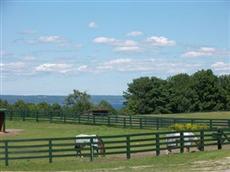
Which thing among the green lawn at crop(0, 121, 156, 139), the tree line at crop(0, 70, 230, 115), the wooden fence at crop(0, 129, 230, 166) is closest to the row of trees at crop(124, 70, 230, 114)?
the tree line at crop(0, 70, 230, 115)

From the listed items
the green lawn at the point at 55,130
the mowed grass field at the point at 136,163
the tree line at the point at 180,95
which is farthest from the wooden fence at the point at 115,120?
the tree line at the point at 180,95

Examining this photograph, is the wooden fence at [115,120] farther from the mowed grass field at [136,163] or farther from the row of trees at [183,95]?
the row of trees at [183,95]

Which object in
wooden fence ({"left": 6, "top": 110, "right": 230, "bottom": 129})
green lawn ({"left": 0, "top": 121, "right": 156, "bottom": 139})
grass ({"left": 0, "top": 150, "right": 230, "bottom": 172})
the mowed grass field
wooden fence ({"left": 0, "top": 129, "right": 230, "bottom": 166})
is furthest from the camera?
wooden fence ({"left": 6, "top": 110, "right": 230, "bottom": 129})

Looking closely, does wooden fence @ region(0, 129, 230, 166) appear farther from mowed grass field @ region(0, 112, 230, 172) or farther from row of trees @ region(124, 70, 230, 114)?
row of trees @ region(124, 70, 230, 114)

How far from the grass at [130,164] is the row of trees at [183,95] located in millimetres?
87790

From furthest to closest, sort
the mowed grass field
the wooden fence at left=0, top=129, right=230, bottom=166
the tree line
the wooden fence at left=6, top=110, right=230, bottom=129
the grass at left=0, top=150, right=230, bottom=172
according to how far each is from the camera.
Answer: the tree line
the wooden fence at left=6, top=110, right=230, bottom=129
the wooden fence at left=0, top=129, right=230, bottom=166
the grass at left=0, top=150, right=230, bottom=172
the mowed grass field

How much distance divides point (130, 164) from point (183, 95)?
Result: 93320 mm

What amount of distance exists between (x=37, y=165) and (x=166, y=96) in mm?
93020

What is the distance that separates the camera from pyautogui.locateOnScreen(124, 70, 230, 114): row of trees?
11462cm

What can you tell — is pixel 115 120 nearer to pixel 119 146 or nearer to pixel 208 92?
pixel 119 146

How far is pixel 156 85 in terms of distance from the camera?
119m

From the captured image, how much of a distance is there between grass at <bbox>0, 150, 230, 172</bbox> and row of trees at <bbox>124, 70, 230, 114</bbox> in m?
87.8

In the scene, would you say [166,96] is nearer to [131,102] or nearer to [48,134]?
[131,102]

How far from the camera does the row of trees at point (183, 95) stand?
11462 centimetres
